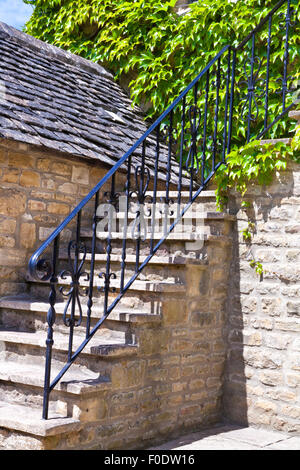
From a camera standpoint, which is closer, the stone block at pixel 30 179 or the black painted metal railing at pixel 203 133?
the black painted metal railing at pixel 203 133

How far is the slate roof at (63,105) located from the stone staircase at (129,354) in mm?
1124

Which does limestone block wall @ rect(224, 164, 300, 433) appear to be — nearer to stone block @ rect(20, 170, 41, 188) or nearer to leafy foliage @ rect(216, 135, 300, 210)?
leafy foliage @ rect(216, 135, 300, 210)

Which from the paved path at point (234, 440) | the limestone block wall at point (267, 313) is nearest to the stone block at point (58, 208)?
the limestone block wall at point (267, 313)

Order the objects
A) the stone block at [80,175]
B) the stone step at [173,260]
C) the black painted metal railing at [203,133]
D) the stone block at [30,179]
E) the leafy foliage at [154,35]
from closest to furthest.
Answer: the stone step at [173,260], the black painted metal railing at [203,133], the stone block at [30,179], the stone block at [80,175], the leafy foliage at [154,35]

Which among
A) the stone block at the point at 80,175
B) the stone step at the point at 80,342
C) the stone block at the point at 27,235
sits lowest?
the stone step at the point at 80,342

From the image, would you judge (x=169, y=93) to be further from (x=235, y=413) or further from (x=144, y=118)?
(x=235, y=413)

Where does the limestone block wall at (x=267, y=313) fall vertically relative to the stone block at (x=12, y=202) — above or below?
below

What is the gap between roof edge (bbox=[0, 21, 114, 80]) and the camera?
6798mm

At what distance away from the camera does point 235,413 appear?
4.66 meters

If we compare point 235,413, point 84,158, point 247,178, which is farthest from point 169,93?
point 235,413

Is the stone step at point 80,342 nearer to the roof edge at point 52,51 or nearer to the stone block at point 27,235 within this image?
the stone block at point 27,235

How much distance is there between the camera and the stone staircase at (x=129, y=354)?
3.43m
